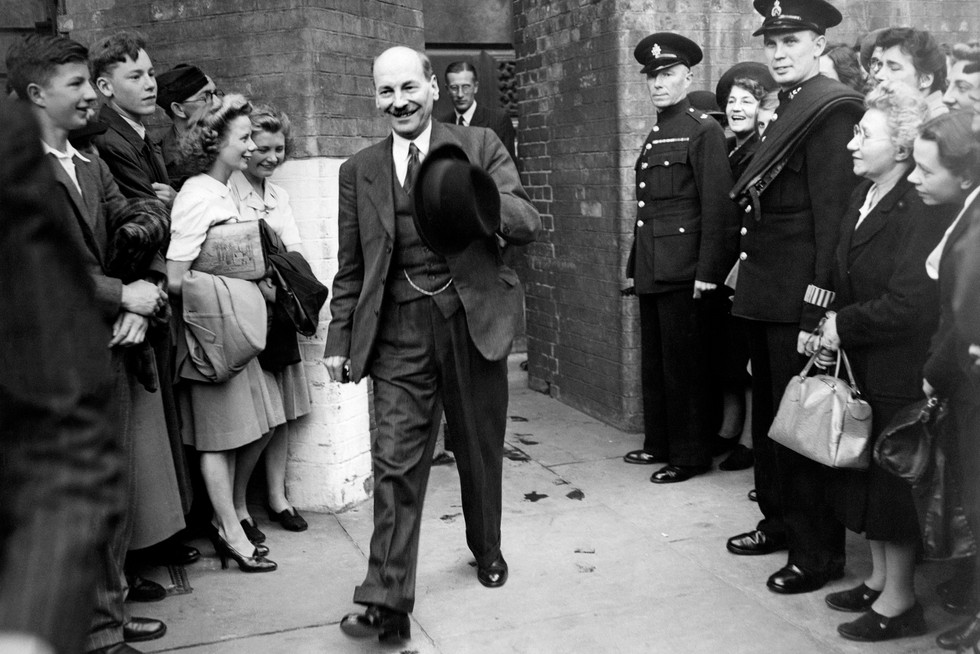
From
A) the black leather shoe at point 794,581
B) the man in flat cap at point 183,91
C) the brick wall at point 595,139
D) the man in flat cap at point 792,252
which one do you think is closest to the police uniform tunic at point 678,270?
the brick wall at point 595,139

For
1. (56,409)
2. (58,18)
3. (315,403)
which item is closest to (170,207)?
(315,403)

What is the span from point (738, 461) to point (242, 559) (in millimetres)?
2761

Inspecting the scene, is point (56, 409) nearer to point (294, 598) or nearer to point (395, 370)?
point (395, 370)

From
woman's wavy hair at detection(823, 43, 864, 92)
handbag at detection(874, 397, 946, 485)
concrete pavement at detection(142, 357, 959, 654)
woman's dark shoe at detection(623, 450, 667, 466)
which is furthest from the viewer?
woman's dark shoe at detection(623, 450, 667, 466)

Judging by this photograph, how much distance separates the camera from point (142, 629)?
392 centimetres

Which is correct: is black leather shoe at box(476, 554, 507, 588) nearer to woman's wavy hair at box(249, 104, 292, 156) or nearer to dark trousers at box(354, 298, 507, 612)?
dark trousers at box(354, 298, 507, 612)

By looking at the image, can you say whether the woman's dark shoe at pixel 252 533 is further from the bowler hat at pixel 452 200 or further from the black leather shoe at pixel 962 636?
the black leather shoe at pixel 962 636

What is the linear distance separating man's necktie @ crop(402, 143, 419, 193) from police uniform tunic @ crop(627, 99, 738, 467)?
77.5 inches

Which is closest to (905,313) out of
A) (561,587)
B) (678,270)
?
(561,587)

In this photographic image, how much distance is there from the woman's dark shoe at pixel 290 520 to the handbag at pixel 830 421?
2298 millimetres

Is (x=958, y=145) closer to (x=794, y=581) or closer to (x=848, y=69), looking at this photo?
(x=794, y=581)

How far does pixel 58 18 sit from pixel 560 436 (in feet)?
12.1

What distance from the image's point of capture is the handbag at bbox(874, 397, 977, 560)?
137 inches

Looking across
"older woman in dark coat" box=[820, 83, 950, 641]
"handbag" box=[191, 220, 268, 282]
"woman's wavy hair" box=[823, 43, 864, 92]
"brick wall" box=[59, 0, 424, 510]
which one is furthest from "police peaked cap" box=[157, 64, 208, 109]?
"woman's wavy hair" box=[823, 43, 864, 92]
